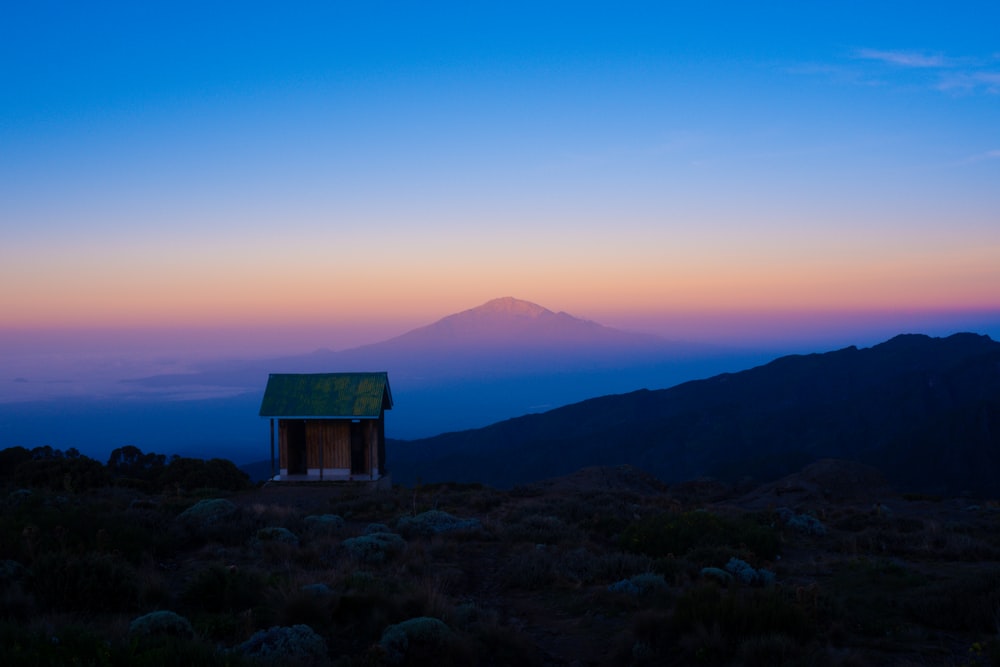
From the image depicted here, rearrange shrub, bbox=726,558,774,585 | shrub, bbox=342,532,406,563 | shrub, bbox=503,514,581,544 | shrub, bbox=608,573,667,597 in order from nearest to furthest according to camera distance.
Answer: shrub, bbox=608,573,667,597 → shrub, bbox=726,558,774,585 → shrub, bbox=342,532,406,563 → shrub, bbox=503,514,581,544

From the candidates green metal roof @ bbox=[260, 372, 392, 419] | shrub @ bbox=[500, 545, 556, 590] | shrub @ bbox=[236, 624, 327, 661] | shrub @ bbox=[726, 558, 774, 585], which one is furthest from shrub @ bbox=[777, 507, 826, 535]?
green metal roof @ bbox=[260, 372, 392, 419]

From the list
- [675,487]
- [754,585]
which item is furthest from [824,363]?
[754,585]

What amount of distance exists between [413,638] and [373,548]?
405 centimetres

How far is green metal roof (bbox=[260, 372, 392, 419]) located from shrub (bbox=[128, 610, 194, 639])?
17.3 m

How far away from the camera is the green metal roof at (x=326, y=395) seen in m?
23.3

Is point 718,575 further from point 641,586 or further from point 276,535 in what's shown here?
point 276,535

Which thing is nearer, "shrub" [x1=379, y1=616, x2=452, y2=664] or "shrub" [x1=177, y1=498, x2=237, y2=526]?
"shrub" [x1=379, y1=616, x2=452, y2=664]

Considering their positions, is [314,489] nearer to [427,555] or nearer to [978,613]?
→ [427,555]

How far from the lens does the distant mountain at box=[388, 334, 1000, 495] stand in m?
61.5

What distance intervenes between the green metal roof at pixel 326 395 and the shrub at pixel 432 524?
10837mm

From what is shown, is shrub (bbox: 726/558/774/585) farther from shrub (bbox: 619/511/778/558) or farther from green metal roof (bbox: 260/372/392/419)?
green metal roof (bbox: 260/372/392/419)

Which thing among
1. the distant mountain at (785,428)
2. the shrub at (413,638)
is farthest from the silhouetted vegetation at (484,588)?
the distant mountain at (785,428)

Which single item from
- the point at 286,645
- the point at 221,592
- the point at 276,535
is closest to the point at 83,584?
the point at 221,592

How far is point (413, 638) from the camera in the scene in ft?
19.6
